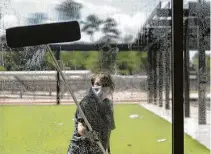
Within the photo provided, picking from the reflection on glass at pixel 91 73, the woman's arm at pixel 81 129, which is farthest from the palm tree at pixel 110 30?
the woman's arm at pixel 81 129

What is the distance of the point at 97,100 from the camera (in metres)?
1.75

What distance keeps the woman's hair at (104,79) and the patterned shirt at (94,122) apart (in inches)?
3.0

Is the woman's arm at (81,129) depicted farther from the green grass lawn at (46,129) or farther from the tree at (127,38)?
the tree at (127,38)

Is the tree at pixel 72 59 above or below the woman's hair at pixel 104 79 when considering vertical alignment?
above

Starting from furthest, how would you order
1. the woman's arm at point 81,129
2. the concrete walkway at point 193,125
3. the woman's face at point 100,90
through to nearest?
the concrete walkway at point 193,125
the woman's face at point 100,90
the woman's arm at point 81,129

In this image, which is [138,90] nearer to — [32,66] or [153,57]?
[153,57]

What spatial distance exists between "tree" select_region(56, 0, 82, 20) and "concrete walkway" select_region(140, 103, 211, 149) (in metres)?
0.60

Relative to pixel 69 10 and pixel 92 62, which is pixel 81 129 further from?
pixel 69 10

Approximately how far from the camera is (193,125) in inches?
77.5

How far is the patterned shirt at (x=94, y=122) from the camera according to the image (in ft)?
5.63

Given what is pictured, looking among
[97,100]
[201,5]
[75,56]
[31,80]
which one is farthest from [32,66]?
[201,5]

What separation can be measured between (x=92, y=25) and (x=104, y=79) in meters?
0.30

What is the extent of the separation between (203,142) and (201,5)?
78cm

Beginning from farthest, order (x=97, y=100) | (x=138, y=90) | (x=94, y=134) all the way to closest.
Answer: (x=138, y=90)
(x=97, y=100)
(x=94, y=134)
